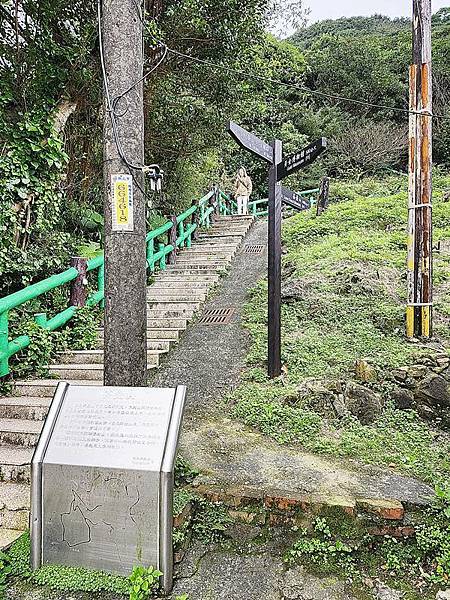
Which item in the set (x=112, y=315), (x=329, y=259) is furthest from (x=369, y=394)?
(x=329, y=259)

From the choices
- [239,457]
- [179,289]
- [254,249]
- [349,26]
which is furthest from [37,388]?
[349,26]

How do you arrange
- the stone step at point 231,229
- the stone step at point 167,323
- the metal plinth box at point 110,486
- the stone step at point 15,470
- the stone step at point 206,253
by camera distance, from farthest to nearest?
the stone step at point 231,229 < the stone step at point 206,253 < the stone step at point 167,323 < the stone step at point 15,470 < the metal plinth box at point 110,486

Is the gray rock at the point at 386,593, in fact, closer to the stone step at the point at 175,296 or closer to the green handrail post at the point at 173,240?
the stone step at the point at 175,296

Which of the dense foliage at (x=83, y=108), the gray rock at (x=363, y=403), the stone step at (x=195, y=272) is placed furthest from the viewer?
the stone step at (x=195, y=272)

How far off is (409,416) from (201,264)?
5615 mm

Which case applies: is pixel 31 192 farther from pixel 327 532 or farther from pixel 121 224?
pixel 327 532

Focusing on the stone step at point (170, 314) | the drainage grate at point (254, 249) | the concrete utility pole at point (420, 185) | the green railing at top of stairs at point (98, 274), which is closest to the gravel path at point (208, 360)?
the stone step at point (170, 314)

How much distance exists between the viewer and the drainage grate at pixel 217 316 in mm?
6586

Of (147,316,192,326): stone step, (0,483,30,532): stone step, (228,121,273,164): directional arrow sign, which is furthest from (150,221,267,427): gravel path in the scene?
(228,121,273,164): directional arrow sign

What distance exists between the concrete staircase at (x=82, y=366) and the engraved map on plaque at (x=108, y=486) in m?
0.70

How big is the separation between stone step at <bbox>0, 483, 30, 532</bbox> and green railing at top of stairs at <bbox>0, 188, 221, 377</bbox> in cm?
157

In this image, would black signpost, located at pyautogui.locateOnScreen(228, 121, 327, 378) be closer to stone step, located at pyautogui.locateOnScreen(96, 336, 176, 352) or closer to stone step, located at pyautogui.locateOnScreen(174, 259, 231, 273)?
stone step, located at pyautogui.locateOnScreen(96, 336, 176, 352)

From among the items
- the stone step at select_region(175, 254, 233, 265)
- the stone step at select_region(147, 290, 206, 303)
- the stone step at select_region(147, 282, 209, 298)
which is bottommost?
the stone step at select_region(147, 290, 206, 303)

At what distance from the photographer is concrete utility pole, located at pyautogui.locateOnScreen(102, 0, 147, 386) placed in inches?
116
